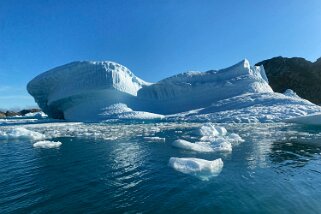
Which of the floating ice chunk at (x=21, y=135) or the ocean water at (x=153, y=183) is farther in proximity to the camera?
the floating ice chunk at (x=21, y=135)

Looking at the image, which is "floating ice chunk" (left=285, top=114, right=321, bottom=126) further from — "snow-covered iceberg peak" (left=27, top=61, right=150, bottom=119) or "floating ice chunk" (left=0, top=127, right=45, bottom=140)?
"snow-covered iceberg peak" (left=27, top=61, right=150, bottom=119)

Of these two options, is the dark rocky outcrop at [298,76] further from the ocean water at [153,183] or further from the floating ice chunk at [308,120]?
the ocean water at [153,183]

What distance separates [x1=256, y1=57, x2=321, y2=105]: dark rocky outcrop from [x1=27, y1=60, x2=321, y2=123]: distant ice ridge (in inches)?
1222

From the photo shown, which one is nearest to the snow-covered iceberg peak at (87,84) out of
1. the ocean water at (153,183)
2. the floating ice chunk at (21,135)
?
the floating ice chunk at (21,135)

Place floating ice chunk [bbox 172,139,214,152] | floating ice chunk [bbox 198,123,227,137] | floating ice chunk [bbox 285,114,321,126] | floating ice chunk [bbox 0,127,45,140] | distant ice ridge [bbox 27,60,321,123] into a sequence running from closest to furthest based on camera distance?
floating ice chunk [bbox 172,139,214,152] → floating ice chunk [bbox 198,123,227,137] → floating ice chunk [bbox 0,127,45,140] → floating ice chunk [bbox 285,114,321,126] → distant ice ridge [bbox 27,60,321,123]

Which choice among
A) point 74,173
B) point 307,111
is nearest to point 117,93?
point 307,111

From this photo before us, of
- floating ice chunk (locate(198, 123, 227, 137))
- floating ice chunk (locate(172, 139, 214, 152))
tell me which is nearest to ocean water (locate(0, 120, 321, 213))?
floating ice chunk (locate(172, 139, 214, 152))

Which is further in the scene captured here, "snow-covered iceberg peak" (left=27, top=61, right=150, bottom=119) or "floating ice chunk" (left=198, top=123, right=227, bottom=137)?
"snow-covered iceberg peak" (left=27, top=61, right=150, bottom=119)

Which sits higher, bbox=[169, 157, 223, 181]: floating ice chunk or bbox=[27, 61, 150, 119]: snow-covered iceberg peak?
bbox=[27, 61, 150, 119]: snow-covered iceberg peak

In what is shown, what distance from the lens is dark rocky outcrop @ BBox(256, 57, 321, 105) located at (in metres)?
62.1

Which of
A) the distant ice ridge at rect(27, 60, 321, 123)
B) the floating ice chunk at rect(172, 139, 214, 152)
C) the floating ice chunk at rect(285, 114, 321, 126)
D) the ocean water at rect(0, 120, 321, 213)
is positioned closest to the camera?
the ocean water at rect(0, 120, 321, 213)

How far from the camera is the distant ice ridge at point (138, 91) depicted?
31.0 metres

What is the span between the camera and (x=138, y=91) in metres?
35.4

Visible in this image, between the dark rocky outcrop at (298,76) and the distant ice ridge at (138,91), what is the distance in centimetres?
3105
